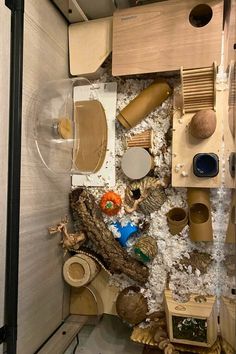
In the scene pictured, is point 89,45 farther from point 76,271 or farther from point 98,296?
point 98,296

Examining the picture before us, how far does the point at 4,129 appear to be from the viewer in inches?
34.9

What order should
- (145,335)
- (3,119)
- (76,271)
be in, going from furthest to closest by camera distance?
(76,271) < (145,335) < (3,119)

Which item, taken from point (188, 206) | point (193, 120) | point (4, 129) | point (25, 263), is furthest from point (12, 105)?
point (188, 206)

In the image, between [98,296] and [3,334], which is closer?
[3,334]

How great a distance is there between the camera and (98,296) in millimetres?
1287

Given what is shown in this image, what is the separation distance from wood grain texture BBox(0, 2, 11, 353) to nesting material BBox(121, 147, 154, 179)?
1.66 feet

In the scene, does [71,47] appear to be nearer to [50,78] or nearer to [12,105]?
[50,78]

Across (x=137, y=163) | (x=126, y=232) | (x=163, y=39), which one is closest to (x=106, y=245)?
(x=126, y=232)

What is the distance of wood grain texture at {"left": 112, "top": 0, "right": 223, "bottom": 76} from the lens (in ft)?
3.45

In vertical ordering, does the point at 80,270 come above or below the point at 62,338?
above

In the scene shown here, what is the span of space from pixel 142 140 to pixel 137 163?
0.35 feet

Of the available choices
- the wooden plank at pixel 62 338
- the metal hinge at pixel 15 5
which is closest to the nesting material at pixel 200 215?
the wooden plank at pixel 62 338

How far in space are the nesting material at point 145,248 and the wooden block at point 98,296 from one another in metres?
0.21

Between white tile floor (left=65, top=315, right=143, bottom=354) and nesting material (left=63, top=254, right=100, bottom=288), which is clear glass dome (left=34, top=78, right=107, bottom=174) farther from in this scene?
white tile floor (left=65, top=315, right=143, bottom=354)
